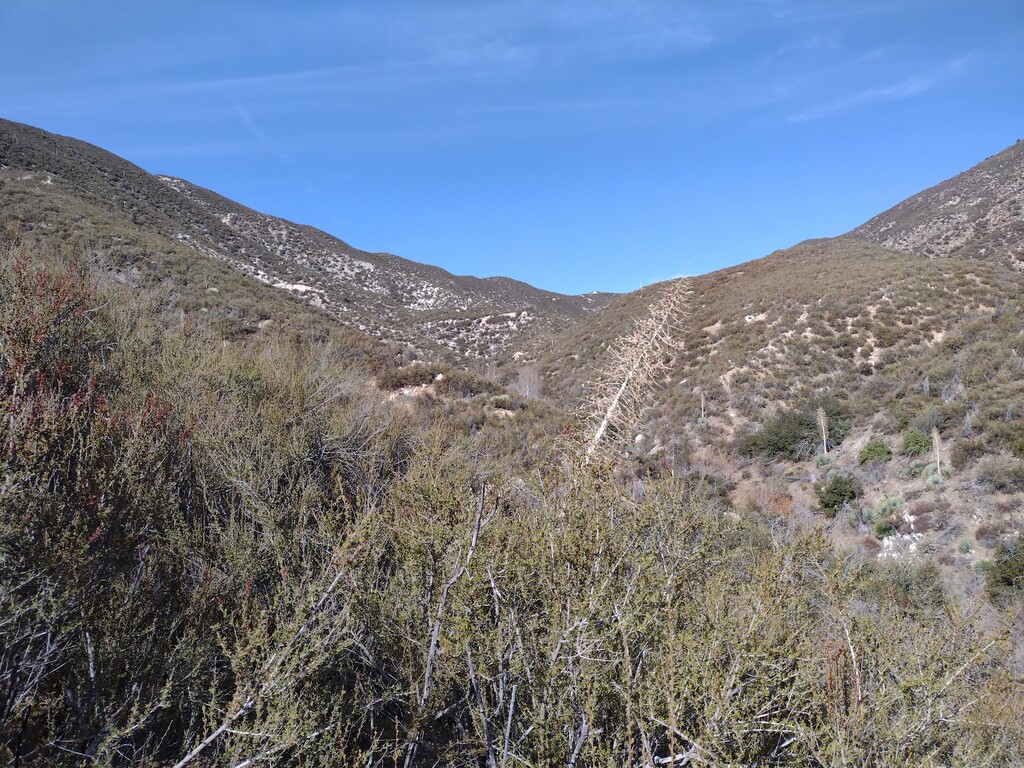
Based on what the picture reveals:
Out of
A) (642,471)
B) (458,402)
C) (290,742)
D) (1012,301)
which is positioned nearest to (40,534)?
(290,742)

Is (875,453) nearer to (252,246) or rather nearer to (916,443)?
(916,443)

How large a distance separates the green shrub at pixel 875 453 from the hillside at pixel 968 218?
20.7m

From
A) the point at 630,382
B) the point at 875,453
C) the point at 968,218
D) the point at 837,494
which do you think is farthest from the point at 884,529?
the point at 968,218

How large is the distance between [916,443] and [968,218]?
124 ft

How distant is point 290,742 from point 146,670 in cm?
146

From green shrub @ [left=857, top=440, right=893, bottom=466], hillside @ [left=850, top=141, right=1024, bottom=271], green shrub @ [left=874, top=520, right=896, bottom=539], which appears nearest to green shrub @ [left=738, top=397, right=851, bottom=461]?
green shrub @ [left=857, top=440, right=893, bottom=466]

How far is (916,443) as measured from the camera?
1276cm

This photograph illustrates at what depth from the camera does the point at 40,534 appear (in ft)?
9.79

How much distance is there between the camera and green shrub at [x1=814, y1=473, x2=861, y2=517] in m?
12.3

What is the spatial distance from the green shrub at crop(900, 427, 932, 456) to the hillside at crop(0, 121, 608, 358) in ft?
67.1

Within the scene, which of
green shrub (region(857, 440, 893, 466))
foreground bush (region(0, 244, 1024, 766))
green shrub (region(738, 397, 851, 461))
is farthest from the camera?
green shrub (region(738, 397, 851, 461))

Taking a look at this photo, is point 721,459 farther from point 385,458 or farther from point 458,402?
point 385,458

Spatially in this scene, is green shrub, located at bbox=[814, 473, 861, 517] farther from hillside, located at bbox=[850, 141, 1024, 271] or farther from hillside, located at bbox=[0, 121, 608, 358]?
hillside, located at bbox=[850, 141, 1024, 271]

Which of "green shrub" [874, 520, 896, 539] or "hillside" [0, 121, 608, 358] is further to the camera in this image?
"hillside" [0, 121, 608, 358]
